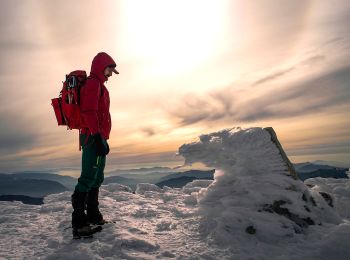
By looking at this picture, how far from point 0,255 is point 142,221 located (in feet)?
9.05

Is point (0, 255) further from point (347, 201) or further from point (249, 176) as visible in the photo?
point (347, 201)

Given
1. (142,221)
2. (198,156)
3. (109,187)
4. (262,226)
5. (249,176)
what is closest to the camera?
(262,226)

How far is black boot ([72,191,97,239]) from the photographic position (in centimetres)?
518

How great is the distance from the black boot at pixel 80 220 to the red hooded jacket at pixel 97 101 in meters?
1.25

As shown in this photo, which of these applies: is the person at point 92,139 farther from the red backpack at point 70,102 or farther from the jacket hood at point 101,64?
the red backpack at point 70,102

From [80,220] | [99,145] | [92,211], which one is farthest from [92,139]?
[92,211]

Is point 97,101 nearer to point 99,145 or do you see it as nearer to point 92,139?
point 92,139

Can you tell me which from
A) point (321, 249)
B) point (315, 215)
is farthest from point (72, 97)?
point (315, 215)

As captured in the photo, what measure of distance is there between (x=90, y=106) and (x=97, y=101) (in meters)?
0.19

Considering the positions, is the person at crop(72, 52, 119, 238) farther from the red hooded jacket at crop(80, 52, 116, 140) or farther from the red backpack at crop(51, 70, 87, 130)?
the red backpack at crop(51, 70, 87, 130)

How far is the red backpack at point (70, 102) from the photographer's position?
5527mm

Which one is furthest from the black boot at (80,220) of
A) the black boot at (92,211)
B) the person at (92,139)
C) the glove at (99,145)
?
the glove at (99,145)

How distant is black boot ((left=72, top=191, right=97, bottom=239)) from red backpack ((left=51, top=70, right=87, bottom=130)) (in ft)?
4.40

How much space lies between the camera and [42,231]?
5773 millimetres
